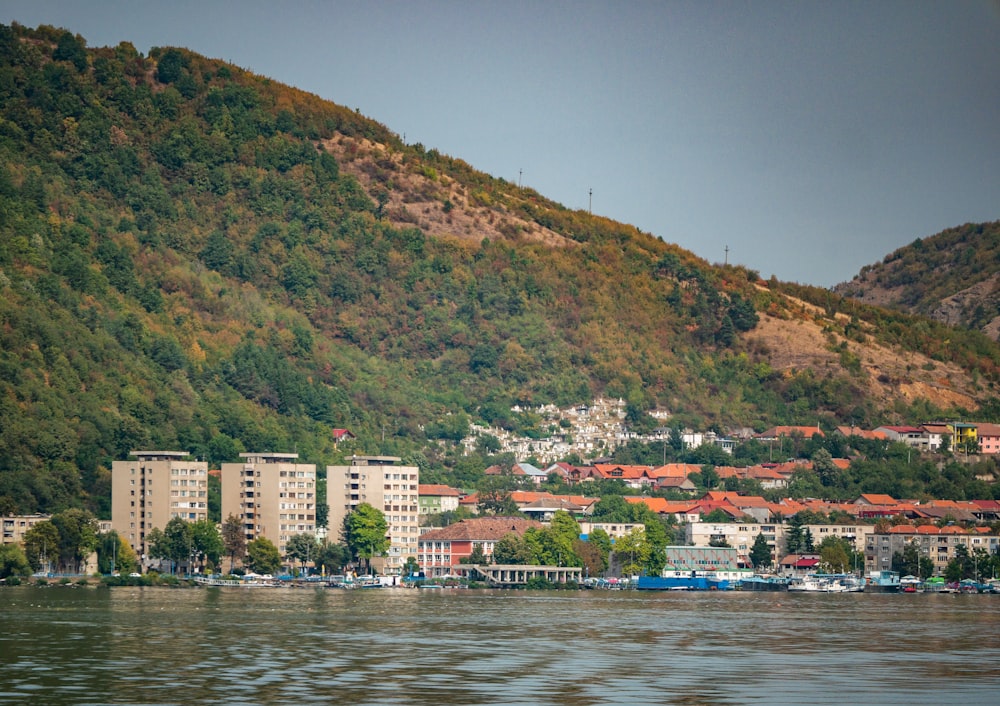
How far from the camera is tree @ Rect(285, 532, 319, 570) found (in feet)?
548

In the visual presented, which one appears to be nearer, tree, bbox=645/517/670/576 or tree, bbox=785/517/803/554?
tree, bbox=645/517/670/576

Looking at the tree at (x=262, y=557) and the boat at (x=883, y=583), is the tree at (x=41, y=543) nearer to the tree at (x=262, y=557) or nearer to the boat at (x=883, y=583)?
the tree at (x=262, y=557)

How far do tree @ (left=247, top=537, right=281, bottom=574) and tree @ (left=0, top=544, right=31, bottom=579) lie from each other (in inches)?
848

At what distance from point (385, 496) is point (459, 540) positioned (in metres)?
8.96

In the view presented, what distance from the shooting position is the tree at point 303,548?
548 ft

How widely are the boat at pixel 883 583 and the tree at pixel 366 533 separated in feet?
136

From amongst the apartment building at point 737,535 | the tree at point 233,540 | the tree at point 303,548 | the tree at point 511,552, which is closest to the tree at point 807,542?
the apartment building at point 737,535

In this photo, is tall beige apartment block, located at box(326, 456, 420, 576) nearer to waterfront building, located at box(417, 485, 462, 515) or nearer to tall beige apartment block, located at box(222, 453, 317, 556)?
tall beige apartment block, located at box(222, 453, 317, 556)

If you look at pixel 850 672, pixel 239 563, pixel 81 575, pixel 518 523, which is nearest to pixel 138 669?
pixel 850 672

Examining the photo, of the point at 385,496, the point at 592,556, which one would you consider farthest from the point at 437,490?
the point at 592,556

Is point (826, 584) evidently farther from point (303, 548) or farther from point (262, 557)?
point (262, 557)

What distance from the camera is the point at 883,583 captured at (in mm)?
169375

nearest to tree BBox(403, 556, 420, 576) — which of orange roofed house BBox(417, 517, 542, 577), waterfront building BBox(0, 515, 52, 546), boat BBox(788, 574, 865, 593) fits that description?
orange roofed house BBox(417, 517, 542, 577)

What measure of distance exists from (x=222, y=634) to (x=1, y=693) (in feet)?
81.7
